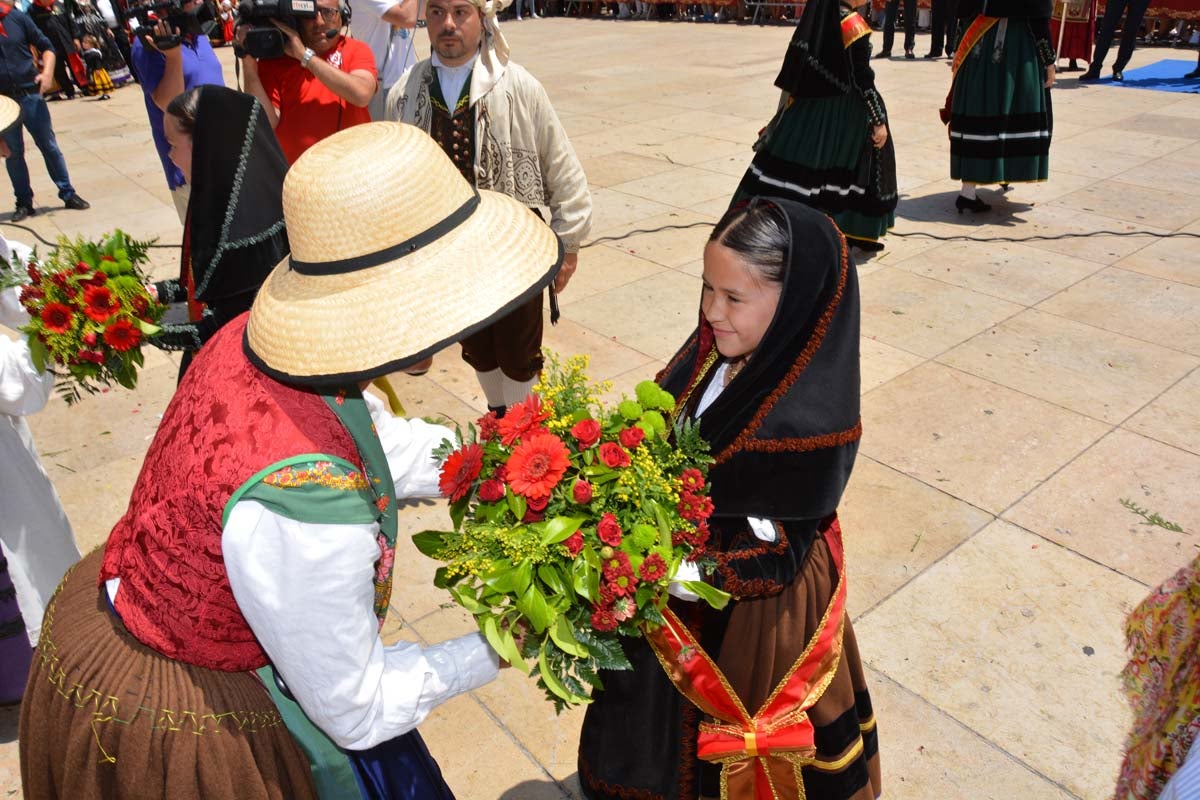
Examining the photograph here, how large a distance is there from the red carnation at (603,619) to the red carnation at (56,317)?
6.36ft

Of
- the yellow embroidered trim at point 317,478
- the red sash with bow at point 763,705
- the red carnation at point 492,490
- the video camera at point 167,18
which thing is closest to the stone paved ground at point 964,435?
the red sash with bow at point 763,705

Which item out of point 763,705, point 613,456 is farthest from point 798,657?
point 613,456

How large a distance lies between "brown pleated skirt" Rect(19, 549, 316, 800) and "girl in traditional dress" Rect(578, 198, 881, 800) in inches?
35.5

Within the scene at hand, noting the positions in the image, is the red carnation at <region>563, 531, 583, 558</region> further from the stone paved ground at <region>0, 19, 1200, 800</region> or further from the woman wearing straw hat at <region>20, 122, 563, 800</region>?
the stone paved ground at <region>0, 19, 1200, 800</region>

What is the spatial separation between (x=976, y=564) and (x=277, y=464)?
307 centimetres

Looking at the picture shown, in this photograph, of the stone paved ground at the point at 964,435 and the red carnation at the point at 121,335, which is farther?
the stone paved ground at the point at 964,435

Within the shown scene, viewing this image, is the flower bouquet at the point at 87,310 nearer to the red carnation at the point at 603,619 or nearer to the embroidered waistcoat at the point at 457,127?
the embroidered waistcoat at the point at 457,127

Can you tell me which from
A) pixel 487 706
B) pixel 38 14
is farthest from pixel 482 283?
pixel 38 14

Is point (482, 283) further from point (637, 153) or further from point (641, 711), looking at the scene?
point (637, 153)

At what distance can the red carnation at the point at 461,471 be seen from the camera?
6.04 feet

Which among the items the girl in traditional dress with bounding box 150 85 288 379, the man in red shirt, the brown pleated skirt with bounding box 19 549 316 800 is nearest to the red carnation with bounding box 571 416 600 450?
the brown pleated skirt with bounding box 19 549 316 800

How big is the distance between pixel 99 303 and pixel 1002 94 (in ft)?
21.9

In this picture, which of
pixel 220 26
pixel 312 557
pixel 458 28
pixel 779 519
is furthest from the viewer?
pixel 220 26

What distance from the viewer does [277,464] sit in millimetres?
1545
